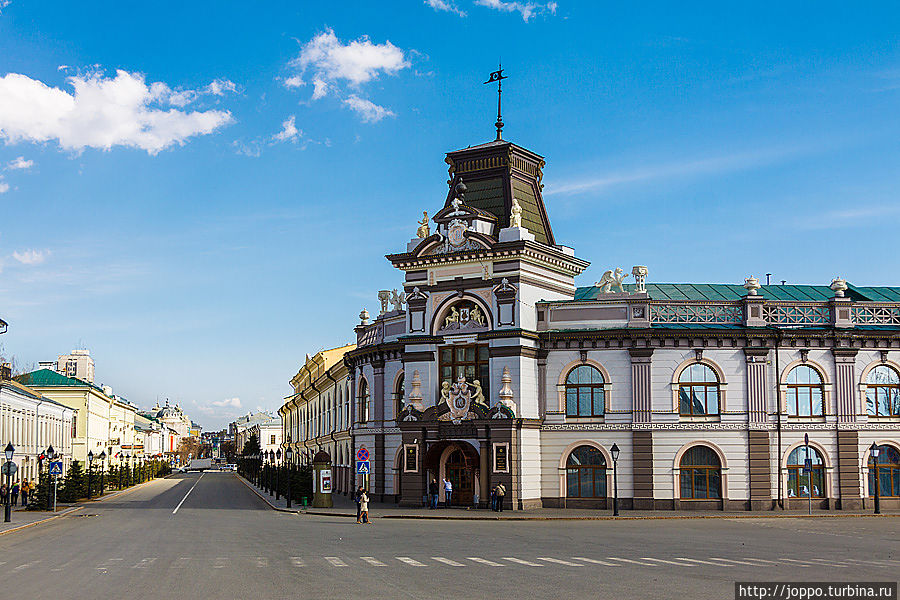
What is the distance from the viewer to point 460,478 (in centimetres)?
4891

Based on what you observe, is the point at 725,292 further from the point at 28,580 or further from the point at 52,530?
the point at 28,580

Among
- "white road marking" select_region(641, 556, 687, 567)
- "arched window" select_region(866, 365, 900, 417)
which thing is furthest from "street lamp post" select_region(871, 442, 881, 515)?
"white road marking" select_region(641, 556, 687, 567)

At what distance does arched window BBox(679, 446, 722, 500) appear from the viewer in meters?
46.2

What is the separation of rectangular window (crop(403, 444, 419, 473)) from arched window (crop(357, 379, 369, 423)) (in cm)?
900

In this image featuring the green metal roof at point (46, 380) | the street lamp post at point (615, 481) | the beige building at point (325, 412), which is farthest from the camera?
the green metal roof at point (46, 380)

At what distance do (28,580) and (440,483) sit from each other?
30.2 metres

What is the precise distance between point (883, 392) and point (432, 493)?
72.9ft

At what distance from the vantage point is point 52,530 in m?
37.8

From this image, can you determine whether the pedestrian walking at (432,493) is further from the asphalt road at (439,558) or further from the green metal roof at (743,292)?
the green metal roof at (743,292)

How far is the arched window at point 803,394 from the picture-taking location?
4666 centimetres

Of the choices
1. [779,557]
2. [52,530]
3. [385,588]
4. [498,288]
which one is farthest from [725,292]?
[385,588]

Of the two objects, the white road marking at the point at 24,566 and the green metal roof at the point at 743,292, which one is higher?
the green metal roof at the point at 743,292

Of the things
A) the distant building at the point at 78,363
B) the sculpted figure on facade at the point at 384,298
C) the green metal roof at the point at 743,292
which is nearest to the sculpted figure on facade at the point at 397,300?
the sculpted figure on facade at the point at 384,298

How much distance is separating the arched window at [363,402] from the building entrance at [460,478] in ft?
32.7
